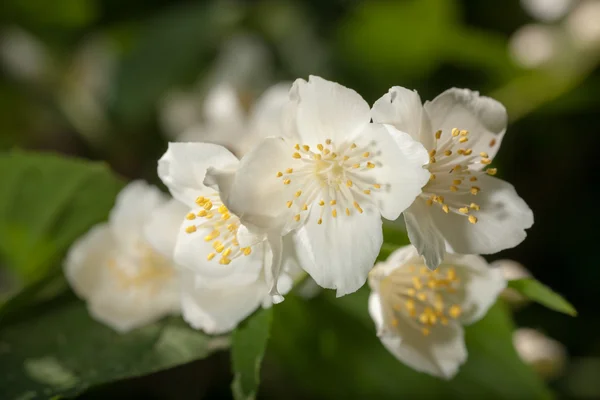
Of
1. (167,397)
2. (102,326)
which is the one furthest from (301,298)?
(167,397)

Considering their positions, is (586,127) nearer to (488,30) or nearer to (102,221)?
(488,30)

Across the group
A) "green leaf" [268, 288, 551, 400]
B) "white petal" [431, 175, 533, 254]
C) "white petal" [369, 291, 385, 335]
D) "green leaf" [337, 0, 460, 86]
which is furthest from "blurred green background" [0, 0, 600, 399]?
"white petal" [431, 175, 533, 254]

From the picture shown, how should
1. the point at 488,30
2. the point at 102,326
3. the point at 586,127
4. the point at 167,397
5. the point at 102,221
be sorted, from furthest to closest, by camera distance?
the point at 488,30
the point at 586,127
the point at 167,397
the point at 102,221
the point at 102,326

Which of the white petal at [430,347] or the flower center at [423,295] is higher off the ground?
the flower center at [423,295]

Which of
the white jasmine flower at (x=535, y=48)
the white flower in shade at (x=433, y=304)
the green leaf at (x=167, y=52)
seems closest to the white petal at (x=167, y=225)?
the white flower in shade at (x=433, y=304)

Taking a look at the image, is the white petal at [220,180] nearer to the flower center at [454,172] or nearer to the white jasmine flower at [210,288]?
the white jasmine flower at [210,288]

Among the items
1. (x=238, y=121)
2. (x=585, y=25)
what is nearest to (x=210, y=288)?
(x=238, y=121)

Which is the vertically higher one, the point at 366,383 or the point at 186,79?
the point at 186,79
